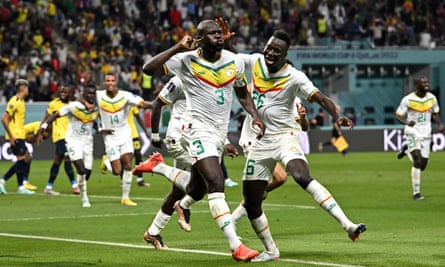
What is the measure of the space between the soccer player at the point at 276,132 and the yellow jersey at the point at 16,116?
553 inches

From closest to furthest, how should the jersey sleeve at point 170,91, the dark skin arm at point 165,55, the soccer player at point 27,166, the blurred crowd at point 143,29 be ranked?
the dark skin arm at point 165,55
the jersey sleeve at point 170,91
the soccer player at point 27,166
the blurred crowd at point 143,29

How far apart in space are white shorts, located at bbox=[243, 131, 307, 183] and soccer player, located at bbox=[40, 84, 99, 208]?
10.3 meters

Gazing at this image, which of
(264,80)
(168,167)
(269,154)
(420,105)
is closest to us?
(269,154)

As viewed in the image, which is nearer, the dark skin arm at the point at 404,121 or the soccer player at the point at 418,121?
the soccer player at the point at 418,121

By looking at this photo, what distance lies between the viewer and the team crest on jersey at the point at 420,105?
24.0 m

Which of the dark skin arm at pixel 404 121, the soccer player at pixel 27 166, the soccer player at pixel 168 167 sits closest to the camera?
the soccer player at pixel 168 167

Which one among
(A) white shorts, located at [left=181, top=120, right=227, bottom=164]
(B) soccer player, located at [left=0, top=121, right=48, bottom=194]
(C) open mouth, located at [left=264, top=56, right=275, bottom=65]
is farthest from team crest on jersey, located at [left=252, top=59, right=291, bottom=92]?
(B) soccer player, located at [left=0, top=121, right=48, bottom=194]

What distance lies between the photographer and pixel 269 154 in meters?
13.1

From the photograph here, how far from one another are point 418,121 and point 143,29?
2977 cm

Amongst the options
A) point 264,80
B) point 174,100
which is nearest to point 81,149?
point 174,100

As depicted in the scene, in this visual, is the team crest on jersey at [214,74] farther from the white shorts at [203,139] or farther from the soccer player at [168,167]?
the soccer player at [168,167]

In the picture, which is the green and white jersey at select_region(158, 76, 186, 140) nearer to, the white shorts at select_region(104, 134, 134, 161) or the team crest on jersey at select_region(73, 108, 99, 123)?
the white shorts at select_region(104, 134, 134, 161)

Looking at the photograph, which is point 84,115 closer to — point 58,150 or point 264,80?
point 58,150

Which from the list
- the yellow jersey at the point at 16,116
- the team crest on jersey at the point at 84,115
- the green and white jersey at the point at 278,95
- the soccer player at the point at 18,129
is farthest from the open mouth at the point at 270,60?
the yellow jersey at the point at 16,116
